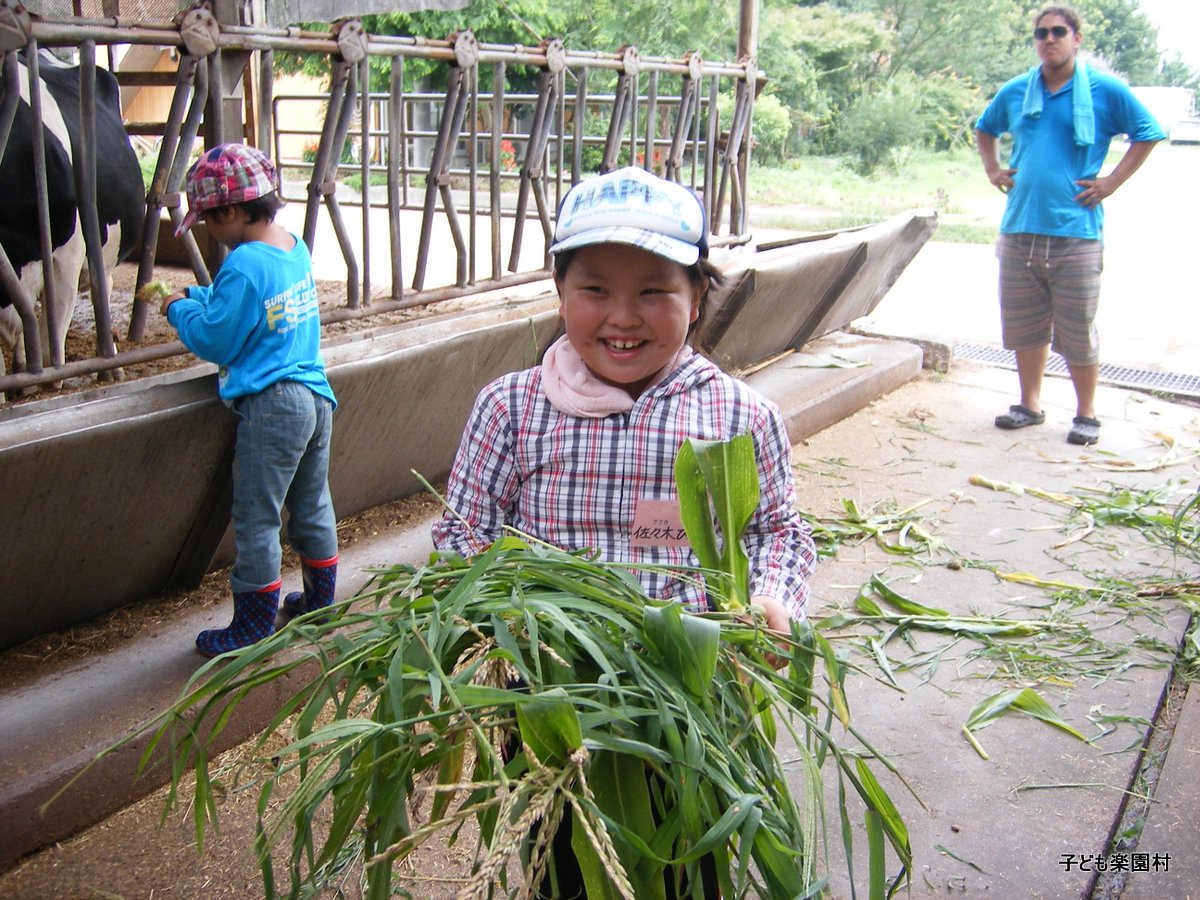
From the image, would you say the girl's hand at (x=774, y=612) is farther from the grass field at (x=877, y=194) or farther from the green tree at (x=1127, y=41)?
the green tree at (x=1127, y=41)

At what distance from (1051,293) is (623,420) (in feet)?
15.6

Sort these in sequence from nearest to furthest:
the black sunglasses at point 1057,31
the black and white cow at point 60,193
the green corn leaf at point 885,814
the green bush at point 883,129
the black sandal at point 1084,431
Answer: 1. the green corn leaf at point 885,814
2. the black and white cow at point 60,193
3. the black sunglasses at point 1057,31
4. the black sandal at point 1084,431
5. the green bush at point 883,129

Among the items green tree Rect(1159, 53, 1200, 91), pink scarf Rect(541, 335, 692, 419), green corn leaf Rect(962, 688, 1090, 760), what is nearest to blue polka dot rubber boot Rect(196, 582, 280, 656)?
pink scarf Rect(541, 335, 692, 419)

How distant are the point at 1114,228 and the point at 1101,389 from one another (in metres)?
12.3

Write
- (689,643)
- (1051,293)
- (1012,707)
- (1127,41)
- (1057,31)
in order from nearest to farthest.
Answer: (689,643) → (1012,707) → (1057,31) → (1051,293) → (1127,41)

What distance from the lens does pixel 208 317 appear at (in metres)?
3.08

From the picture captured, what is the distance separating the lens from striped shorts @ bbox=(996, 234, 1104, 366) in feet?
19.1

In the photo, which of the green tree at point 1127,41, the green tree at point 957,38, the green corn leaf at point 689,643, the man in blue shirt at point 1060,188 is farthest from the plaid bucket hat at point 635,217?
the green tree at point 1127,41

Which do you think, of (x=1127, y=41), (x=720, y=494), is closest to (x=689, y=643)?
(x=720, y=494)

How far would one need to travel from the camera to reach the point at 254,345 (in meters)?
3.15

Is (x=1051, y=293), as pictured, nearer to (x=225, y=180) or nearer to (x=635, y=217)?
(x=225, y=180)

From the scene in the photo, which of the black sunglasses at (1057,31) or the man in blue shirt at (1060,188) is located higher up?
the black sunglasses at (1057,31)

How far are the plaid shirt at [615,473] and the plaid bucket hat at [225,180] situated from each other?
4.83 ft

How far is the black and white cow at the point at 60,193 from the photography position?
4.53 metres
